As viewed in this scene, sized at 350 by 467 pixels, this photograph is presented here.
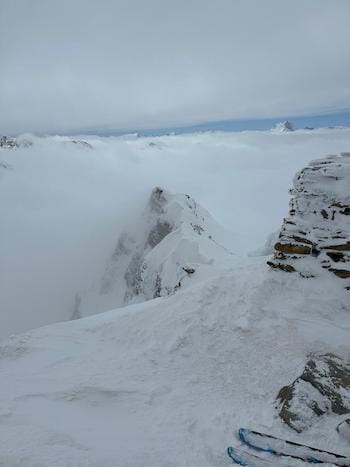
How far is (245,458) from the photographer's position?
848 cm

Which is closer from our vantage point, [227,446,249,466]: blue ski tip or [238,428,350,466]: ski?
[238,428,350,466]: ski

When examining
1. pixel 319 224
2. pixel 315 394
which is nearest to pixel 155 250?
pixel 319 224

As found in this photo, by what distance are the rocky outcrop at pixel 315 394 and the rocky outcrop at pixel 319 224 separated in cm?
486

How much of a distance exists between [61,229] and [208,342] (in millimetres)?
115521

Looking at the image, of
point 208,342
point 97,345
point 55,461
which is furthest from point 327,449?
point 97,345

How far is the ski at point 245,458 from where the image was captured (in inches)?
327

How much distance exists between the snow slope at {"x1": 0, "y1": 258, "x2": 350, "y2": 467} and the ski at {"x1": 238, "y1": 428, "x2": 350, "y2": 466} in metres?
0.32

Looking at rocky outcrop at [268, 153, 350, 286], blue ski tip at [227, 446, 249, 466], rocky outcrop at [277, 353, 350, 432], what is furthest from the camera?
rocky outcrop at [268, 153, 350, 286]

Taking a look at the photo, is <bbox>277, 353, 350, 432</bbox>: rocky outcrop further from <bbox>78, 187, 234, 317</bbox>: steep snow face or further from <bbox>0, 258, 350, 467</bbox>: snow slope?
<bbox>78, 187, 234, 317</bbox>: steep snow face

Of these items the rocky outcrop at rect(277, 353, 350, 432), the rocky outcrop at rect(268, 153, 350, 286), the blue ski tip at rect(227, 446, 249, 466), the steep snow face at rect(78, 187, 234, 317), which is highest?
the rocky outcrop at rect(268, 153, 350, 286)

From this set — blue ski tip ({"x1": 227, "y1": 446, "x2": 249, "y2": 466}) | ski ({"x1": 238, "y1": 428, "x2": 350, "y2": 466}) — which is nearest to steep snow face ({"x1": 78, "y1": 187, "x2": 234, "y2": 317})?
ski ({"x1": 238, "y1": 428, "x2": 350, "y2": 466})

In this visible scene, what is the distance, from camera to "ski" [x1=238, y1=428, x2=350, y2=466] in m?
8.22

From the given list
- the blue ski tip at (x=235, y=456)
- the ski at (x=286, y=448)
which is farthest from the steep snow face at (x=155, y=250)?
the blue ski tip at (x=235, y=456)

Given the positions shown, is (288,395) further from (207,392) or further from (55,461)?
(55,461)
